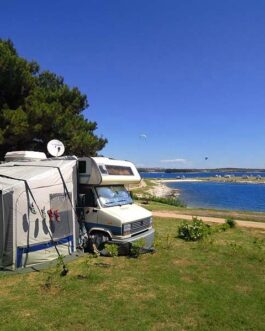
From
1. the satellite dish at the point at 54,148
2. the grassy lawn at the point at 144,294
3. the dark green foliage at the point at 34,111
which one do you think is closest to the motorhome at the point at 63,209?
the grassy lawn at the point at 144,294

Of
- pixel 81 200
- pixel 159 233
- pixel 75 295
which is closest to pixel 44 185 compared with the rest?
pixel 81 200

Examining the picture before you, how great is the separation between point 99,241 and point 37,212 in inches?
85.0

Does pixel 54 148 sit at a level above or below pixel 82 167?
above

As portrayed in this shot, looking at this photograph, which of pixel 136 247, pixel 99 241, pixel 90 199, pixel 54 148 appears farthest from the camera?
pixel 54 148

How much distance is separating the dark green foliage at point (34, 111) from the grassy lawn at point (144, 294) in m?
10.4

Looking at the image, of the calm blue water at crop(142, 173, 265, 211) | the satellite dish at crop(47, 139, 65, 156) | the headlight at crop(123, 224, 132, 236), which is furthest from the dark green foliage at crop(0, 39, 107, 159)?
the calm blue water at crop(142, 173, 265, 211)

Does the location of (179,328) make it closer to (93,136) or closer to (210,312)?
(210,312)

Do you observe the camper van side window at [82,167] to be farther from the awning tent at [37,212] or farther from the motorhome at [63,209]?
the awning tent at [37,212]

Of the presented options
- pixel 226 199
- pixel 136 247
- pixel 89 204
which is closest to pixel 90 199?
pixel 89 204

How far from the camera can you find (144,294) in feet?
25.4

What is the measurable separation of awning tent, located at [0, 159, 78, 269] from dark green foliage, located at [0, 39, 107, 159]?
766 cm

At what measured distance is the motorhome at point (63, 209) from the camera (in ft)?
31.0

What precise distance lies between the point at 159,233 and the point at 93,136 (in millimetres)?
9994

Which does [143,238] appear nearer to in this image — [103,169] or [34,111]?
[103,169]
